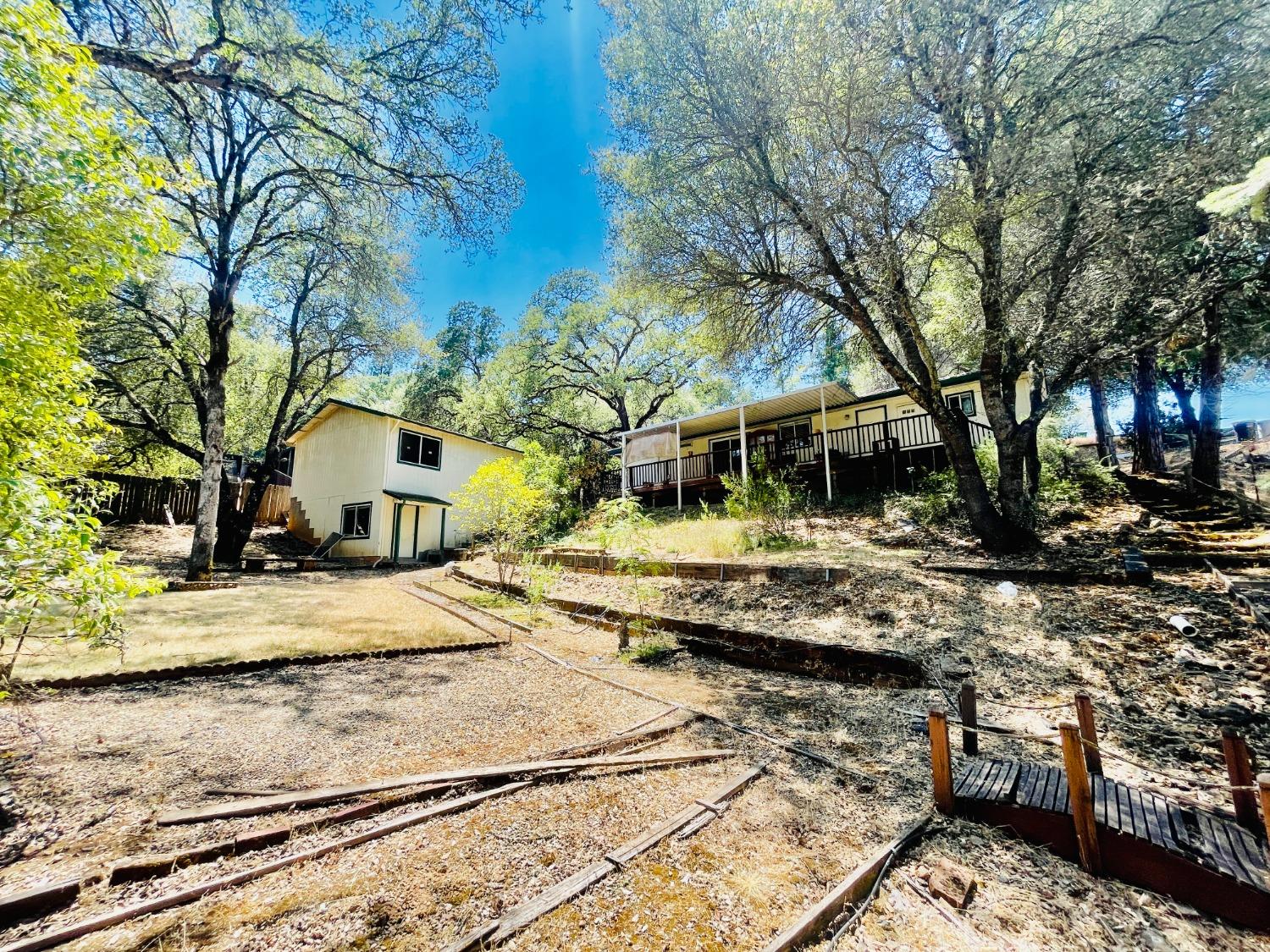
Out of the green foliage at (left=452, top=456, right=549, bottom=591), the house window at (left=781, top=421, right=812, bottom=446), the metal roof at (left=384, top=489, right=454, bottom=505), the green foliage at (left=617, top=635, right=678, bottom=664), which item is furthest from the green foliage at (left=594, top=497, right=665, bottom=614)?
the metal roof at (left=384, top=489, right=454, bottom=505)

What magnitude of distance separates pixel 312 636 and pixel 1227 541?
12570 mm

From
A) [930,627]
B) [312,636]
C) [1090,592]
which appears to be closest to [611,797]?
[930,627]

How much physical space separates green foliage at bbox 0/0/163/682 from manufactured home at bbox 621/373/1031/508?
1207 centimetres

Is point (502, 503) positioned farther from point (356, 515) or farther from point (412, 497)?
point (356, 515)

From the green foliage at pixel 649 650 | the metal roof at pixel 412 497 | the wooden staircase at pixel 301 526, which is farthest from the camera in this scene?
the wooden staircase at pixel 301 526

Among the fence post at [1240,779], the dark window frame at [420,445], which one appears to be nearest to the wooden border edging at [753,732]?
the fence post at [1240,779]

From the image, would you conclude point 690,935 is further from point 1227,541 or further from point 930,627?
point 1227,541

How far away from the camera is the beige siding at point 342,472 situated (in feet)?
54.7

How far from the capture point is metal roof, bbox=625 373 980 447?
46.7 ft

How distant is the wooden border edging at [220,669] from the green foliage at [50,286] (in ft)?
4.36

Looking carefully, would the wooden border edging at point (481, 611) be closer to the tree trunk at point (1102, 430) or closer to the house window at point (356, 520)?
the house window at point (356, 520)

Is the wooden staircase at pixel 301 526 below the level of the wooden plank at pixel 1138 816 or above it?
above

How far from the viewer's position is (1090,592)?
5.75m

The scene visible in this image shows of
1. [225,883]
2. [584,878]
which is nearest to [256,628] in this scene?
[225,883]
